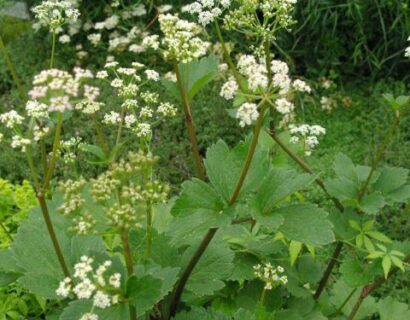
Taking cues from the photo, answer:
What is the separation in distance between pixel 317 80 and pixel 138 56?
1474mm

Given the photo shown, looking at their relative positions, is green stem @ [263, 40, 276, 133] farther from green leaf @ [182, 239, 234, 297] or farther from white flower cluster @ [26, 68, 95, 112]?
white flower cluster @ [26, 68, 95, 112]

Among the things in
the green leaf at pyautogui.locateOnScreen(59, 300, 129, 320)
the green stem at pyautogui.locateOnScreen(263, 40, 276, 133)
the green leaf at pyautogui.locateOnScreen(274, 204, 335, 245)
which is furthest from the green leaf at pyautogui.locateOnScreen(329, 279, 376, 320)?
the green leaf at pyautogui.locateOnScreen(59, 300, 129, 320)

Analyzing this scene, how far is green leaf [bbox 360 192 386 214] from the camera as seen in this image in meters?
1.92

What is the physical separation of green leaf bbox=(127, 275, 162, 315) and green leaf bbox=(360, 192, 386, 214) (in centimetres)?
79

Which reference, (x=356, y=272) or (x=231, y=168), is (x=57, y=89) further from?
(x=356, y=272)

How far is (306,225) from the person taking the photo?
59.6 inches

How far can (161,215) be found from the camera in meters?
1.93

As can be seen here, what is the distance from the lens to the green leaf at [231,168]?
1574 mm

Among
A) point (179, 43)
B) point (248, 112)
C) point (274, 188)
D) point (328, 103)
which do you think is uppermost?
point (179, 43)

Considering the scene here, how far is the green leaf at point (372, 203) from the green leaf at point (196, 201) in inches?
22.8

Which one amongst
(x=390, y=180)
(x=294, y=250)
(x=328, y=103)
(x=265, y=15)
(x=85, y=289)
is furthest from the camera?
(x=328, y=103)

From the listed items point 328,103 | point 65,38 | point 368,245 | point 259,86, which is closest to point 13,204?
point 368,245

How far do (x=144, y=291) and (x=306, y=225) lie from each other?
0.40 meters

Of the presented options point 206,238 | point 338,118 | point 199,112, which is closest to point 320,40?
point 338,118
